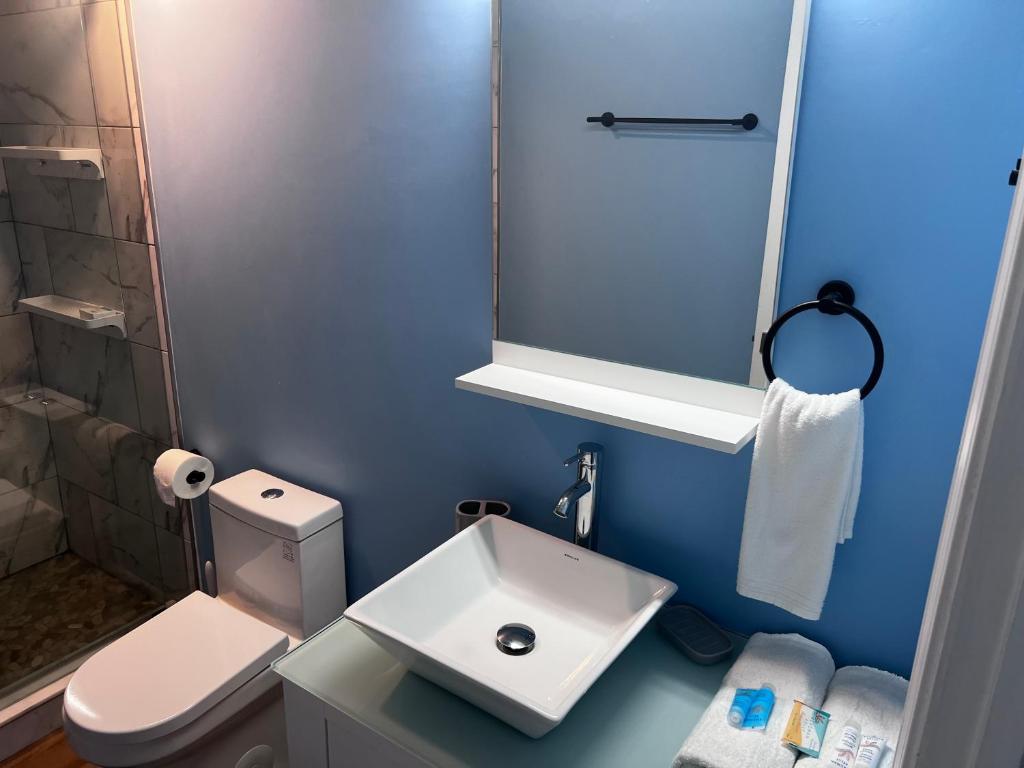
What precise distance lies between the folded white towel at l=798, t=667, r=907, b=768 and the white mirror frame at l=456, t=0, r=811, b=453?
446 mm

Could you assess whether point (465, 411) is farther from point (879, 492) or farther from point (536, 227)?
point (879, 492)

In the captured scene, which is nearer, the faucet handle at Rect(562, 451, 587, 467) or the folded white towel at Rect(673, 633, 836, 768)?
the folded white towel at Rect(673, 633, 836, 768)

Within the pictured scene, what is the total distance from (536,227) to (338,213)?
545 mm

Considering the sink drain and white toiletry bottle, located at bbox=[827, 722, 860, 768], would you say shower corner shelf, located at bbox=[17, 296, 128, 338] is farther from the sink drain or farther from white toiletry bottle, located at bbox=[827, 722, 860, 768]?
white toiletry bottle, located at bbox=[827, 722, 860, 768]

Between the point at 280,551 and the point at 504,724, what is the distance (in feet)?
2.98

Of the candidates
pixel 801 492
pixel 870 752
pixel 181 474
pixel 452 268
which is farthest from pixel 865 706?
pixel 181 474

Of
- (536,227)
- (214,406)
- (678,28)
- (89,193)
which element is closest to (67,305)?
(89,193)

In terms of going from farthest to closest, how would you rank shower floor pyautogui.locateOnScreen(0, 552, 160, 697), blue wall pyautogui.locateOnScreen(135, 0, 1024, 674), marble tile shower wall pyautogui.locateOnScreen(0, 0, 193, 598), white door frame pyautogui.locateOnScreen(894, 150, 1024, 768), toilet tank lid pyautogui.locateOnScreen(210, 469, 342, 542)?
shower floor pyautogui.locateOnScreen(0, 552, 160, 697)
marble tile shower wall pyautogui.locateOnScreen(0, 0, 193, 598)
toilet tank lid pyautogui.locateOnScreen(210, 469, 342, 542)
blue wall pyautogui.locateOnScreen(135, 0, 1024, 674)
white door frame pyautogui.locateOnScreen(894, 150, 1024, 768)

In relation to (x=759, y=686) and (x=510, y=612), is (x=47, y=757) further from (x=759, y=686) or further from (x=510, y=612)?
(x=759, y=686)

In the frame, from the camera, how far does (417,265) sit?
1.71 metres

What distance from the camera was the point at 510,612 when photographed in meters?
1.53

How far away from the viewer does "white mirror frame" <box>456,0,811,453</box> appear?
1.19 metres

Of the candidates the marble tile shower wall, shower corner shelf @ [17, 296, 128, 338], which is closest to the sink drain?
the marble tile shower wall

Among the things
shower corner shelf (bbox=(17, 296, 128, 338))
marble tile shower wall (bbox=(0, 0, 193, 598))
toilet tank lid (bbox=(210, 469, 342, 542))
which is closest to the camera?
toilet tank lid (bbox=(210, 469, 342, 542))
